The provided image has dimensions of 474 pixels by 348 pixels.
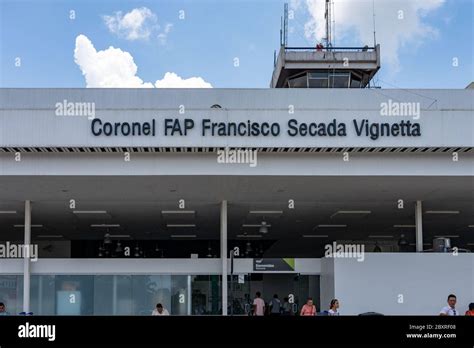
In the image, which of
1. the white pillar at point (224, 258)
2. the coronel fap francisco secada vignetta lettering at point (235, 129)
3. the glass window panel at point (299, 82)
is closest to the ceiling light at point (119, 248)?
the white pillar at point (224, 258)

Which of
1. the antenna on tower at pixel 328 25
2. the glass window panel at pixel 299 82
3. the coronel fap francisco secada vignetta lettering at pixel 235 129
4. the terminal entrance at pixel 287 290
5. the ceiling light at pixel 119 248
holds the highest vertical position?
the antenna on tower at pixel 328 25

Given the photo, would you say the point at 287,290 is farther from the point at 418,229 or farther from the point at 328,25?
the point at 328,25

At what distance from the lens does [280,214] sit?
2295 cm

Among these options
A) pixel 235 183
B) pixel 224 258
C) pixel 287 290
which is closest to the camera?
pixel 235 183

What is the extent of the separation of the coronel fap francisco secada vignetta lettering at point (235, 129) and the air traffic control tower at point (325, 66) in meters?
26.9

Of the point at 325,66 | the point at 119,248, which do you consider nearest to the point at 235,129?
the point at 119,248

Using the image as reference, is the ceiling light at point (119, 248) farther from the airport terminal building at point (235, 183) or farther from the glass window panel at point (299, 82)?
the glass window panel at point (299, 82)

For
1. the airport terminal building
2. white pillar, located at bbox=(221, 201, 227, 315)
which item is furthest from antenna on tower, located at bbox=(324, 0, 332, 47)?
white pillar, located at bbox=(221, 201, 227, 315)

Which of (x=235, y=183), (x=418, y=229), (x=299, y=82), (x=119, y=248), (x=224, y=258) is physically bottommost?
(x=224, y=258)

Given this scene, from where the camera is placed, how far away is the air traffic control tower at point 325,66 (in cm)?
4222

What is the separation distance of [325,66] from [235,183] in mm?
26924

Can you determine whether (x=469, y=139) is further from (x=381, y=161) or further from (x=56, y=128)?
(x=56, y=128)

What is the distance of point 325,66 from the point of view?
42.1 m
